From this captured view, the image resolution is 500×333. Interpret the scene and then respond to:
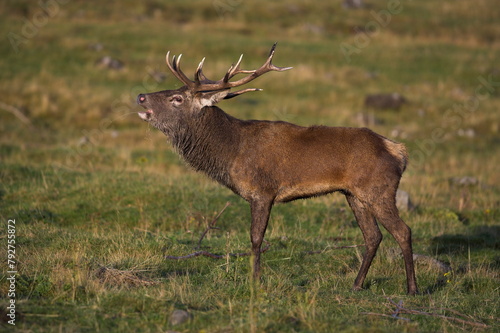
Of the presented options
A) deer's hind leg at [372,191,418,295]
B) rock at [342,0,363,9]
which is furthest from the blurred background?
deer's hind leg at [372,191,418,295]

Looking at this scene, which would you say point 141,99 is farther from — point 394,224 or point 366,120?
point 366,120

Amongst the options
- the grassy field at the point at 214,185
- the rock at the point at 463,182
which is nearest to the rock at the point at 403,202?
the grassy field at the point at 214,185

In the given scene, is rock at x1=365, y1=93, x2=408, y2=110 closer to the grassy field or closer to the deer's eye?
the grassy field

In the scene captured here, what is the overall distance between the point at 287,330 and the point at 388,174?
10.3 ft

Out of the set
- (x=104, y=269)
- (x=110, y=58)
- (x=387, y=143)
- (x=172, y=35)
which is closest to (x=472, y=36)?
(x=172, y=35)

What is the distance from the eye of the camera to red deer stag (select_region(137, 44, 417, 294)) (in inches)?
340

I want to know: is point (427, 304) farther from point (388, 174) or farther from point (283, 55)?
point (283, 55)

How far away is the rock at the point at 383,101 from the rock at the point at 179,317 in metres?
20.9

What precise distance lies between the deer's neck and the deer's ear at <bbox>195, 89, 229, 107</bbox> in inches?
4.2

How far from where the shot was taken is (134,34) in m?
34.4

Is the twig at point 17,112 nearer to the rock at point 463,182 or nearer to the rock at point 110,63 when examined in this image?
the rock at point 110,63

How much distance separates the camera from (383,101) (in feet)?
86.5

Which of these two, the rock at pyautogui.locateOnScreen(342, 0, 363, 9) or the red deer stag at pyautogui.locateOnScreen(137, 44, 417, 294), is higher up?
the rock at pyautogui.locateOnScreen(342, 0, 363, 9)
